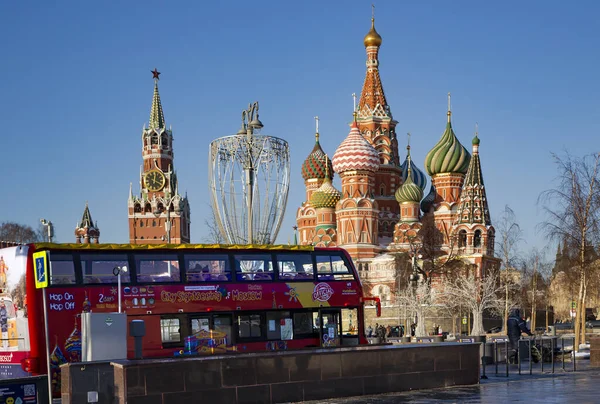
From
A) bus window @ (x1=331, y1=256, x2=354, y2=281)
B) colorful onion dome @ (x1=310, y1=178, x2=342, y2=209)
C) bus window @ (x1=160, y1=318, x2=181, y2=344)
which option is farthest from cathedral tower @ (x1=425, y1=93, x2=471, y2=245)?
bus window @ (x1=160, y1=318, x2=181, y2=344)

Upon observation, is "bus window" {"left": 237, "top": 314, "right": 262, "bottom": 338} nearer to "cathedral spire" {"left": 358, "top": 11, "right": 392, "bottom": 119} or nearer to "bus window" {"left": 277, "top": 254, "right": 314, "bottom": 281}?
"bus window" {"left": 277, "top": 254, "right": 314, "bottom": 281}

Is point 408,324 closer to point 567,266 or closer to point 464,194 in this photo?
point 464,194

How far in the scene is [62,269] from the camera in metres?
19.4

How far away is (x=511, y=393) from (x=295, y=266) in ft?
23.7

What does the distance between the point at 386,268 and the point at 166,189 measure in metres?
64.9

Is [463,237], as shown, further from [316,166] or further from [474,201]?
[316,166]

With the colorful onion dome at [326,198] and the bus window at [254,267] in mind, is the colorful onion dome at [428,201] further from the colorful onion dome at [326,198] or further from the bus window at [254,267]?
the bus window at [254,267]

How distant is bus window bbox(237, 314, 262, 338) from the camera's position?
21.6 meters

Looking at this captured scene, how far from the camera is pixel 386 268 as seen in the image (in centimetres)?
9106

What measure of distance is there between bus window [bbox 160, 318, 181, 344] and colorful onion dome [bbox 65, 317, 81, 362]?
84.8 inches

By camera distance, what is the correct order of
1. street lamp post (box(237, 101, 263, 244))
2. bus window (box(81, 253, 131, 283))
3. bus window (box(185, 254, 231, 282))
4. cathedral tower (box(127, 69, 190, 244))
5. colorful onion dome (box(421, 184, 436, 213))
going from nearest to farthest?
bus window (box(81, 253, 131, 283)) → bus window (box(185, 254, 231, 282)) → street lamp post (box(237, 101, 263, 244)) → colorful onion dome (box(421, 184, 436, 213)) → cathedral tower (box(127, 69, 190, 244))

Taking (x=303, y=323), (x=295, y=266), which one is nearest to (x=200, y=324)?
(x=303, y=323)

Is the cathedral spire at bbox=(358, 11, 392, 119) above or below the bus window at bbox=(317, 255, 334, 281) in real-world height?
above

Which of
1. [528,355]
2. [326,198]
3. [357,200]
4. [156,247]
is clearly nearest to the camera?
[156,247]
